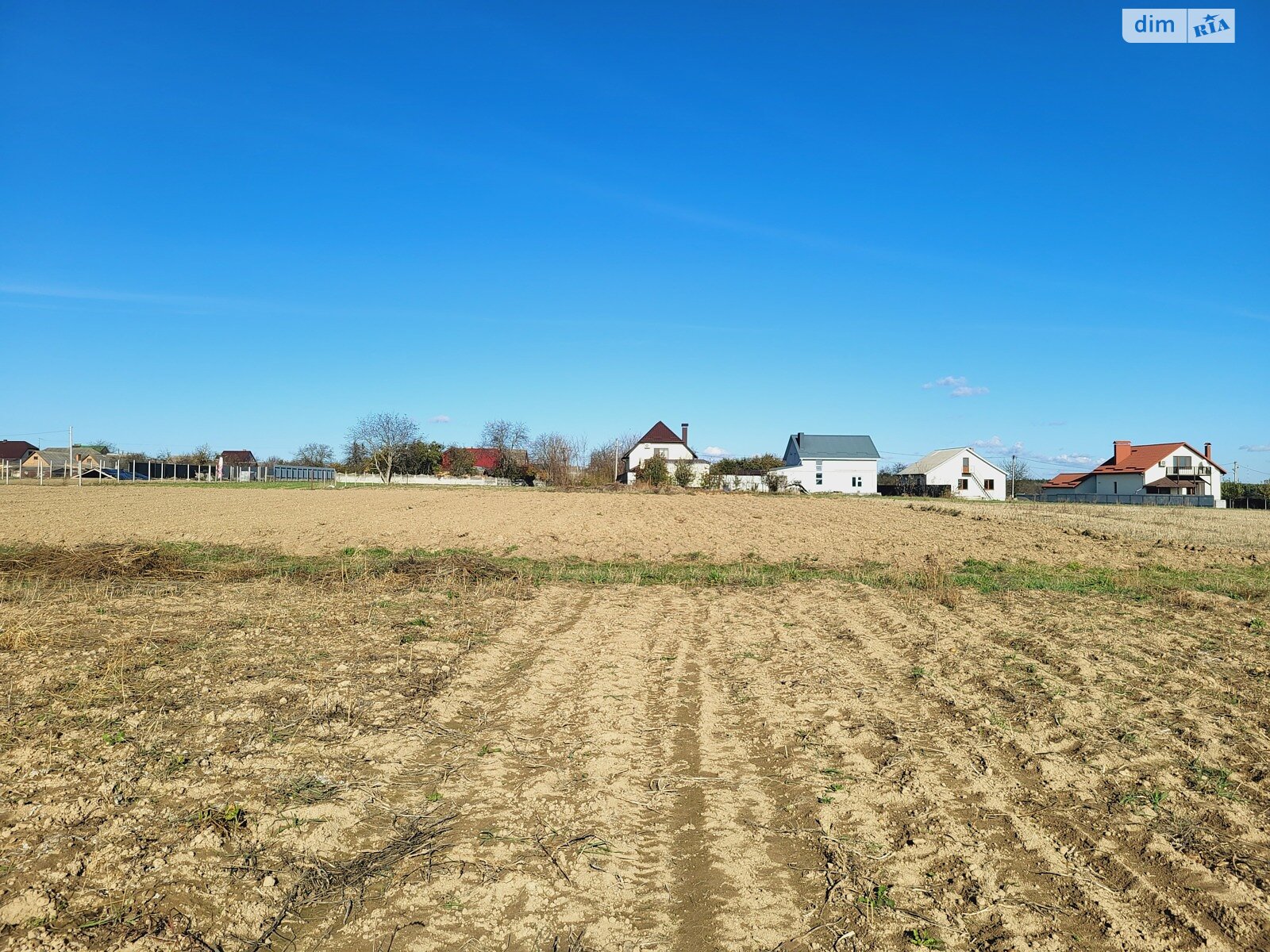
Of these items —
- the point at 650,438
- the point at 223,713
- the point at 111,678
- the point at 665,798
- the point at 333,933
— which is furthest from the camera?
the point at 650,438

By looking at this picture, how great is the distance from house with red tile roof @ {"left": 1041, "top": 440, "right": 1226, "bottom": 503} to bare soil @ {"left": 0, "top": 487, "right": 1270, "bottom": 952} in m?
70.5

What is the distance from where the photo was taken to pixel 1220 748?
5984mm

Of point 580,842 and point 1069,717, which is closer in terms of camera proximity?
point 580,842

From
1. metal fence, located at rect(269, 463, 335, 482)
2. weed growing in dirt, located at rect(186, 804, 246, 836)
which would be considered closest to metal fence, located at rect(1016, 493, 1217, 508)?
weed growing in dirt, located at rect(186, 804, 246, 836)

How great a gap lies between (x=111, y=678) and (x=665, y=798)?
18.3ft

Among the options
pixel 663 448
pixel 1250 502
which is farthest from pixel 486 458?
pixel 1250 502

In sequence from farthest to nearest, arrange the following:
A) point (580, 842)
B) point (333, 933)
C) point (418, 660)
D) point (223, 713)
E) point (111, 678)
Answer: point (418, 660)
point (111, 678)
point (223, 713)
point (580, 842)
point (333, 933)

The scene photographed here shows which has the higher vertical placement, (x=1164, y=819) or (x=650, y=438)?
(x=650, y=438)

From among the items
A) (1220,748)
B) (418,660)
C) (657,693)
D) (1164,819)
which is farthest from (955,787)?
(418,660)

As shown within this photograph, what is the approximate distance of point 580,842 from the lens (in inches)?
178

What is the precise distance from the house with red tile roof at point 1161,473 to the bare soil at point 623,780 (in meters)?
70.5

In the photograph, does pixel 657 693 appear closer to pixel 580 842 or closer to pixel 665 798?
pixel 665 798

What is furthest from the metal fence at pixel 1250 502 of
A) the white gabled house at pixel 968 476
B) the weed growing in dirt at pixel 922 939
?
the weed growing in dirt at pixel 922 939

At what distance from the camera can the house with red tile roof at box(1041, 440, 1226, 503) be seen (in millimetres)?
69625
